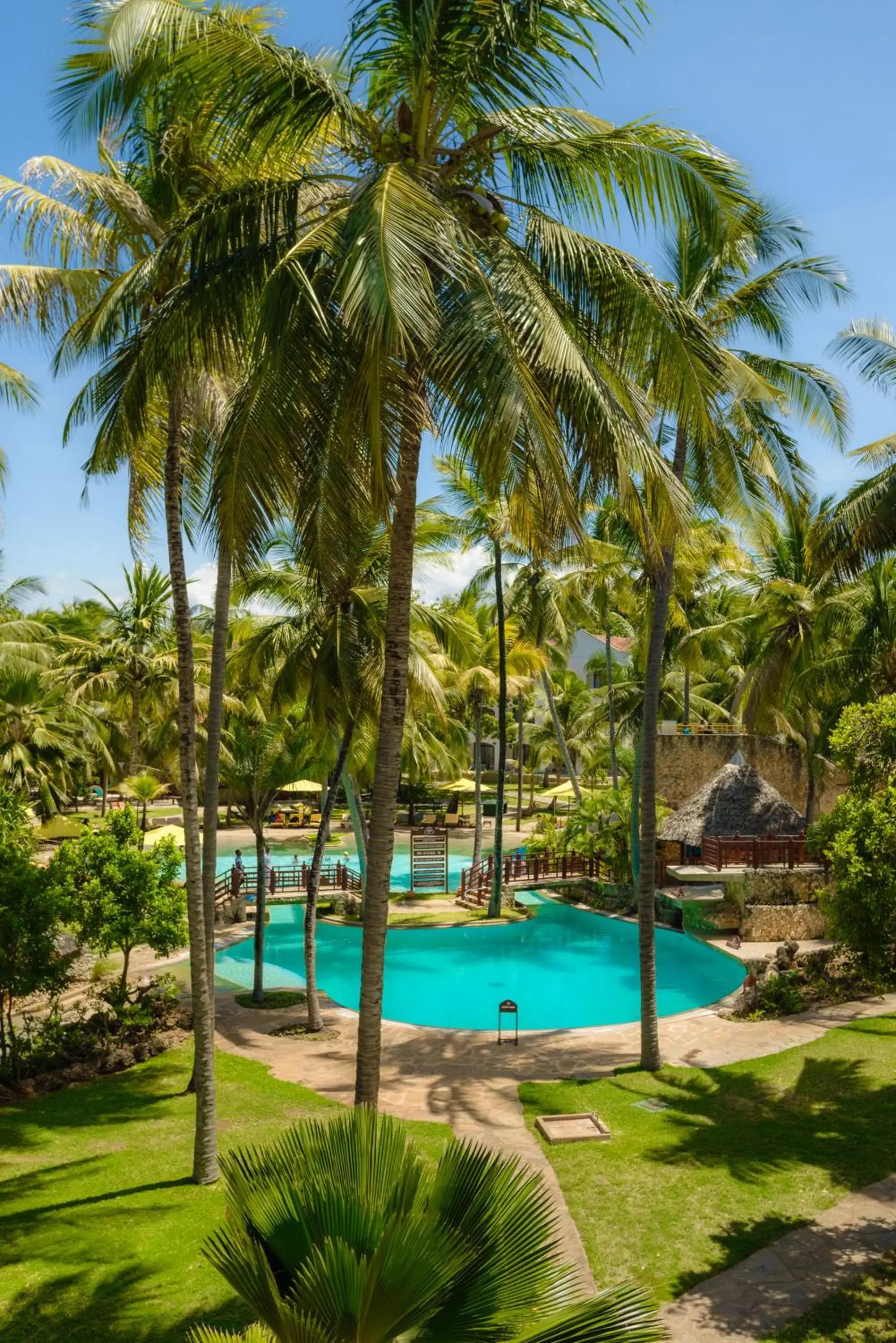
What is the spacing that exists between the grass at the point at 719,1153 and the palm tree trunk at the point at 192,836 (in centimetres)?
375

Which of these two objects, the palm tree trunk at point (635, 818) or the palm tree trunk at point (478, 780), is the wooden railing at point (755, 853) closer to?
the palm tree trunk at point (635, 818)

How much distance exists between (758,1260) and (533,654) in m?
22.9

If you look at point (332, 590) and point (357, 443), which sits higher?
point (357, 443)

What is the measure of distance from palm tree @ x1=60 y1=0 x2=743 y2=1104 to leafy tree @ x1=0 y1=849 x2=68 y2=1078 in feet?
21.0

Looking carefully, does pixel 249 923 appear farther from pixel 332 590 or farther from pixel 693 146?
pixel 693 146

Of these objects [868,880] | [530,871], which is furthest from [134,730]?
[868,880]

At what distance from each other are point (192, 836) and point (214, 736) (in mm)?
1673

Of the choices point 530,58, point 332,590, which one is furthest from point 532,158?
point 332,590

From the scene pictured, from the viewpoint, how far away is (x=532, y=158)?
8.06 metres

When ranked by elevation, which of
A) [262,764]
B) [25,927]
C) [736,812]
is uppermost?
[262,764]

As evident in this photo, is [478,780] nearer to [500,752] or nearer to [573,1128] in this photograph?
[500,752]

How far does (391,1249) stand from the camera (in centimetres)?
354

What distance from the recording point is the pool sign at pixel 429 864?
31.6 meters

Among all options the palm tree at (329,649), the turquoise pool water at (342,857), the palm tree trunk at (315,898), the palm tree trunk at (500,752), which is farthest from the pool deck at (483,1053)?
the turquoise pool water at (342,857)
